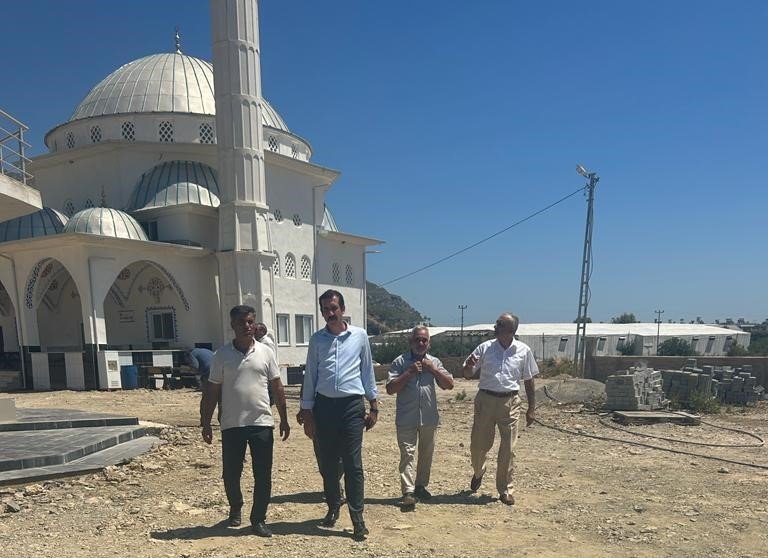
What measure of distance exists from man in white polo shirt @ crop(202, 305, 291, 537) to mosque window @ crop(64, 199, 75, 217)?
73.8 feet

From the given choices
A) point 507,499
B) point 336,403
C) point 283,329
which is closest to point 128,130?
point 283,329

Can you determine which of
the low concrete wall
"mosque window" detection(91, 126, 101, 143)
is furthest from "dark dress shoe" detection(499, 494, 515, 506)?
"mosque window" detection(91, 126, 101, 143)

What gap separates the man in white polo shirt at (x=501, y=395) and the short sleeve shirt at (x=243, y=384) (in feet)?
6.49

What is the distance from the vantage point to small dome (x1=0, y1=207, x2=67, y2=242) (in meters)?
19.9

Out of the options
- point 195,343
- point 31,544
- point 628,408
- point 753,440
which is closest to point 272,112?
point 195,343

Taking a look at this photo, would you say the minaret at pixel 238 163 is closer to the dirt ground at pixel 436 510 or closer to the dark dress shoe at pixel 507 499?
the dirt ground at pixel 436 510

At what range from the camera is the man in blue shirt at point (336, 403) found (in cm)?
423

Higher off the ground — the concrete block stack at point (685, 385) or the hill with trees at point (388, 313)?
the concrete block stack at point (685, 385)

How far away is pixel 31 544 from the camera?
395 cm

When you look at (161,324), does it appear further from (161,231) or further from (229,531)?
(229,531)

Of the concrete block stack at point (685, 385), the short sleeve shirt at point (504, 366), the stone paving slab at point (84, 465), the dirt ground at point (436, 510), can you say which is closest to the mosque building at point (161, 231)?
the stone paving slab at point (84, 465)

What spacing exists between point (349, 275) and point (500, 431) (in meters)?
23.9

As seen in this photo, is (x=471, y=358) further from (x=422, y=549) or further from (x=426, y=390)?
(x=422, y=549)

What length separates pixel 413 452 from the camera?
16.2 ft
